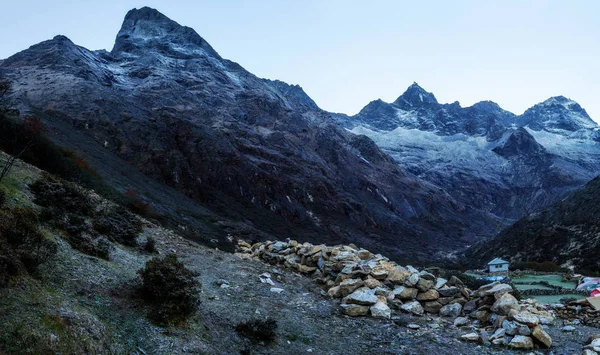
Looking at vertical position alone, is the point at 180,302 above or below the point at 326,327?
above

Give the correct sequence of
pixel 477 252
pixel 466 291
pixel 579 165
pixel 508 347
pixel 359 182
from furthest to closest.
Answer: pixel 579 165 → pixel 359 182 → pixel 477 252 → pixel 466 291 → pixel 508 347

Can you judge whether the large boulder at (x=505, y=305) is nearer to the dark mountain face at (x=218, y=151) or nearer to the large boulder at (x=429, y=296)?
the large boulder at (x=429, y=296)

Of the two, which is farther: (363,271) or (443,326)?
(363,271)

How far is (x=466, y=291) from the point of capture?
15.8m

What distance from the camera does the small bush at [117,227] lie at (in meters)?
14.6

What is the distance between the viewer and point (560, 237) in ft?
199

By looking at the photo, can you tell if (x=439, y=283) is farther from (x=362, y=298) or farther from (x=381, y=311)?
(x=362, y=298)

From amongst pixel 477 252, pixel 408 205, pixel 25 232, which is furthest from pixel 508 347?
pixel 408 205

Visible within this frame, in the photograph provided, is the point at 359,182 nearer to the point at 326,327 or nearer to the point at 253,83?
the point at 253,83

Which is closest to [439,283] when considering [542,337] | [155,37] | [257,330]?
[542,337]

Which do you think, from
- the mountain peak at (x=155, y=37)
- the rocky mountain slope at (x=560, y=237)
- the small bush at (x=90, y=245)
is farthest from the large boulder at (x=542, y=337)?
the mountain peak at (x=155, y=37)

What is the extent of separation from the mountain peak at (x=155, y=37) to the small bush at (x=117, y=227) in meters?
135

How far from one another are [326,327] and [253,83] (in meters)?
142

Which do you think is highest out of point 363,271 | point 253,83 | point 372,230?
point 253,83
